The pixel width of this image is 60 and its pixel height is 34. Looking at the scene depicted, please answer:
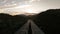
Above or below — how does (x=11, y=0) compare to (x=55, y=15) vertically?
above

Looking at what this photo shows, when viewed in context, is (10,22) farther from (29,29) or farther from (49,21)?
(49,21)

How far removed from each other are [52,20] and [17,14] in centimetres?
28

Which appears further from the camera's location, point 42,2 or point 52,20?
point 42,2

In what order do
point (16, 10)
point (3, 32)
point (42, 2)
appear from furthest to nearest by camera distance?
1. point (42, 2)
2. point (16, 10)
3. point (3, 32)

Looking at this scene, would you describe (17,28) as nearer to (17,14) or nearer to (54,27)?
(17,14)

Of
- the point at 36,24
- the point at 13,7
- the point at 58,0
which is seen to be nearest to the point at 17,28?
the point at 36,24

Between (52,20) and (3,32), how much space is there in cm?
38

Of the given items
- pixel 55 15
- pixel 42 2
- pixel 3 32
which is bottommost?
pixel 3 32

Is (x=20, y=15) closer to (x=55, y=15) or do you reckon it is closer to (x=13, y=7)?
(x=13, y=7)

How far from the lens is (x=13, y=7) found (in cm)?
108

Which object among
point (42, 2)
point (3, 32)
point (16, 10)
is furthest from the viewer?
point (42, 2)

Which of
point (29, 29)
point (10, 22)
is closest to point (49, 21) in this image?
point (29, 29)

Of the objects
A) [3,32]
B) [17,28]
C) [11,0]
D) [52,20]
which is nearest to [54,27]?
[52,20]

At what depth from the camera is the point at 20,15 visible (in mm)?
946
